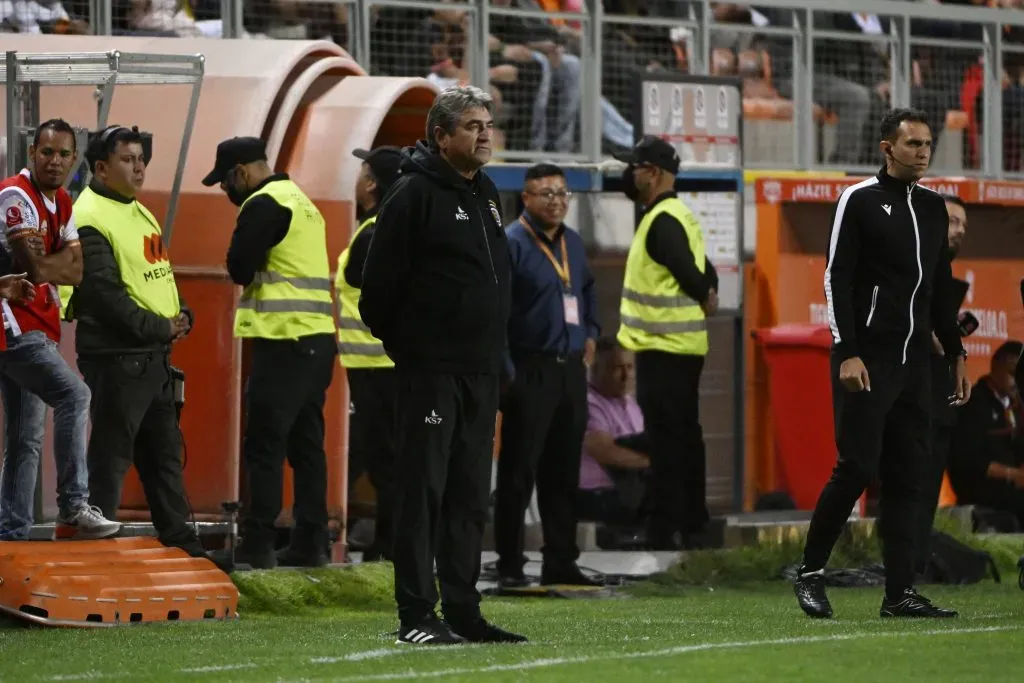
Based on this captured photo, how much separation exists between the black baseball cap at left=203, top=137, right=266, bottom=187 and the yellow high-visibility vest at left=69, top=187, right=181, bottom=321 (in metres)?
0.85

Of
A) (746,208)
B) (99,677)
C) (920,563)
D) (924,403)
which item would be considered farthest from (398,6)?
(99,677)

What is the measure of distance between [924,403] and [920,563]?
107 inches

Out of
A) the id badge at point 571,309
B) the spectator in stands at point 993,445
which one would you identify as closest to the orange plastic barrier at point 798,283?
the spectator in stands at point 993,445

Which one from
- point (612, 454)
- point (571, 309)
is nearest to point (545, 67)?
point (612, 454)

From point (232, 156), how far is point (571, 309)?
1.96 metres

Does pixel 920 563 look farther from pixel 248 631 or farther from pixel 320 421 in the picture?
pixel 248 631

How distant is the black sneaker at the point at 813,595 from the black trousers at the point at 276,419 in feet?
9.72

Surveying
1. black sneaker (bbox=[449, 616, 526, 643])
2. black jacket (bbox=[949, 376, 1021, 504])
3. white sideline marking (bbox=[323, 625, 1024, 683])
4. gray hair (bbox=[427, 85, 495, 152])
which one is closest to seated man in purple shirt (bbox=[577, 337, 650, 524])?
black jacket (bbox=[949, 376, 1021, 504])

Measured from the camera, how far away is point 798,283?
16109 mm

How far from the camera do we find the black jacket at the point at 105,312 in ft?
34.4

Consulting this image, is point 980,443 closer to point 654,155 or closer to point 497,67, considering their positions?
point 654,155

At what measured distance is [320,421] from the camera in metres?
11.8

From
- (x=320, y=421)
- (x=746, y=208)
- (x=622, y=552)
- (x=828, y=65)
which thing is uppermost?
(x=828, y=65)

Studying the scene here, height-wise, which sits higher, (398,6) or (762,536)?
(398,6)
